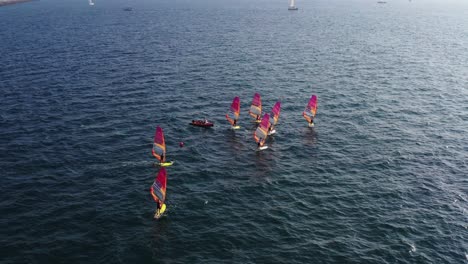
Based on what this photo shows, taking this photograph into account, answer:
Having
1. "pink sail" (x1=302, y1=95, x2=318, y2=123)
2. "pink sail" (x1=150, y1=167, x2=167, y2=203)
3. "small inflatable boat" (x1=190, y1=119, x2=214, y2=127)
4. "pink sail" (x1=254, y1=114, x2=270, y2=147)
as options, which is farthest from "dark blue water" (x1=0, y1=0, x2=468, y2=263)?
"pink sail" (x1=302, y1=95, x2=318, y2=123)

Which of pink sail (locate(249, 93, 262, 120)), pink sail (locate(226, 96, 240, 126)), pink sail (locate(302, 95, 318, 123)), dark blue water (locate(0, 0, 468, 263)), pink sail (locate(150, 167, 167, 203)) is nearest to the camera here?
A: dark blue water (locate(0, 0, 468, 263))

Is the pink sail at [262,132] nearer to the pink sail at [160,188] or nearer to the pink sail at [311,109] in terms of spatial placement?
the pink sail at [311,109]

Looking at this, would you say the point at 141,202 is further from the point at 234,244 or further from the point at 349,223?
the point at 349,223

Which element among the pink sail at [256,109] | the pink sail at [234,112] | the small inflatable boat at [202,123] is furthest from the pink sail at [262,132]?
the small inflatable boat at [202,123]

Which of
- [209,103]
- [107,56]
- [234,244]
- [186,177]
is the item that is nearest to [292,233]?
[234,244]

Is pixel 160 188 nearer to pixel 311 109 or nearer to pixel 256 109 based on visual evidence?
pixel 256 109

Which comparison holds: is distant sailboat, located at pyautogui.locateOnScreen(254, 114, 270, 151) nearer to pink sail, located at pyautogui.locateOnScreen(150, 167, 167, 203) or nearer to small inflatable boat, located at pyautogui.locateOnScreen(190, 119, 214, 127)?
small inflatable boat, located at pyautogui.locateOnScreen(190, 119, 214, 127)

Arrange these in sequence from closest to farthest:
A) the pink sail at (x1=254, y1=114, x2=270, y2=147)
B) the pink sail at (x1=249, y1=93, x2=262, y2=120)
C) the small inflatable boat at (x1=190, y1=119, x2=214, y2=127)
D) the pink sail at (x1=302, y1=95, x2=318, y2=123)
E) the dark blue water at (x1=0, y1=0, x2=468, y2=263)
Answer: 1. the dark blue water at (x1=0, y1=0, x2=468, y2=263)
2. the pink sail at (x1=254, y1=114, x2=270, y2=147)
3. the small inflatable boat at (x1=190, y1=119, x2=214, y2=127)
4. the pink sail at (x1=302, y1=95, x2=318, y2=123)
5. the pink sail at (x1=249, y1=93, x2=262, y2=120)

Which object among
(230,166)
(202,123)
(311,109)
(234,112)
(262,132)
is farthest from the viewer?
(311,109)

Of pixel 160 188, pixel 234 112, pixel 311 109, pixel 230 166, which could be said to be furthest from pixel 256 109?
pixel 160 188
